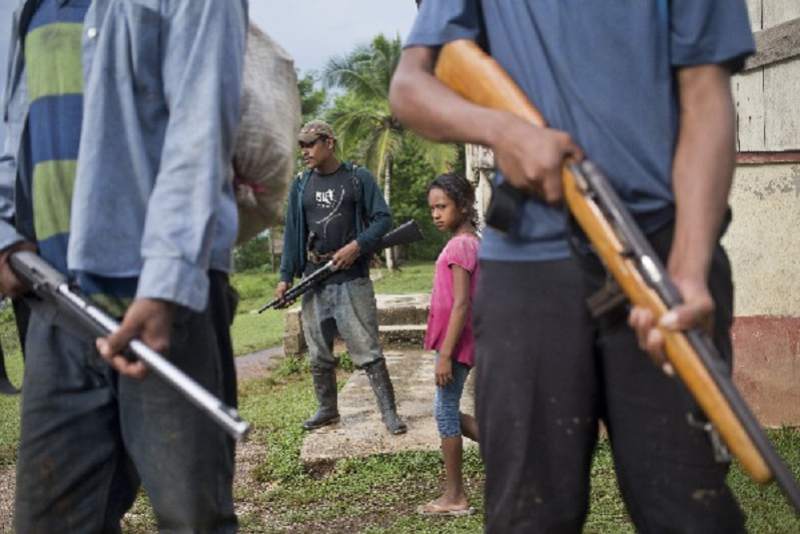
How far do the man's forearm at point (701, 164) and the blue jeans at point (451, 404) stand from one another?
315cm

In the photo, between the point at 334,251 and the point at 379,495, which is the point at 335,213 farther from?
the point at 379,495

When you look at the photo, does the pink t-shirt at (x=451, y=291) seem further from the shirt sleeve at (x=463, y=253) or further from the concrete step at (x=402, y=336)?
the concrete step at (x=402, y=336)

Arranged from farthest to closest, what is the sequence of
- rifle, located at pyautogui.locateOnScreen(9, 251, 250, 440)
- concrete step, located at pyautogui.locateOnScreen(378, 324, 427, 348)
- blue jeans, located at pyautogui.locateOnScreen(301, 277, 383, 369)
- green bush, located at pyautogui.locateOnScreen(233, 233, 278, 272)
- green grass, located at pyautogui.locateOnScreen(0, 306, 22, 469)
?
1. green bush, located at pyautogui.locateOnScreen(233, 233, 278, 272)
2. concrete step, located at pyautogui.locateOnScreen(378, 324, 427, 348)
3. green grass, located at pyautogui.locateOnScreen(0, 306, 22, 469)
4. blue jeans, located at pyautogui.locateOnScreen(301, 277, 383, 369)
5. rifle, located at pyautogui.locateOnScreen(9, 251, 250, 440)

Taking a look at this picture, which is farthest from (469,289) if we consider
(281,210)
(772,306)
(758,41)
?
(281,210)

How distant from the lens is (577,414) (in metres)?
2.14

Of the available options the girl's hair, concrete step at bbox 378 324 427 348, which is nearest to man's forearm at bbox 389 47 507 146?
the girl's hair

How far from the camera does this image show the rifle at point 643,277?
184 centimetres

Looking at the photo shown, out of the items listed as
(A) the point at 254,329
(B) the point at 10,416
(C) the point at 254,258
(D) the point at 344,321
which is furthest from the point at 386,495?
(C) the point at 254,258

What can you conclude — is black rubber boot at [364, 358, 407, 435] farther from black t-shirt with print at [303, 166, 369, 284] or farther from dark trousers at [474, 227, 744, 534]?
dark trousers at [474, 227, 744, 534]

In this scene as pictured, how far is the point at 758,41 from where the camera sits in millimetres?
5781

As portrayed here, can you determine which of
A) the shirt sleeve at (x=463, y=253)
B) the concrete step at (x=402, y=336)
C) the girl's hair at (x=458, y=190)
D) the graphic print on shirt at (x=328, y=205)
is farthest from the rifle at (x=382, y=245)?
the concrete step at (x=402, y=336)

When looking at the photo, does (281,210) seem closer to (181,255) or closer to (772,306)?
(181,255)

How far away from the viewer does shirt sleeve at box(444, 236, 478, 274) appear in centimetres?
508

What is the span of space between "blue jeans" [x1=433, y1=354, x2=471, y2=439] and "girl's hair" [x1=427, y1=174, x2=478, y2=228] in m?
0.74
